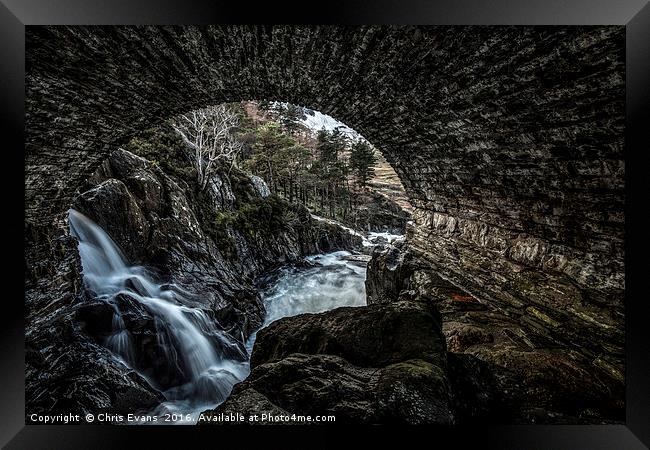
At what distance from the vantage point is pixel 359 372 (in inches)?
85.8

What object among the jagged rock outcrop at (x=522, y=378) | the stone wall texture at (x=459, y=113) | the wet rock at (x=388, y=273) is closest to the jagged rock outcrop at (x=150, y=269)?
the stone wall texture at (x=459, y=113)

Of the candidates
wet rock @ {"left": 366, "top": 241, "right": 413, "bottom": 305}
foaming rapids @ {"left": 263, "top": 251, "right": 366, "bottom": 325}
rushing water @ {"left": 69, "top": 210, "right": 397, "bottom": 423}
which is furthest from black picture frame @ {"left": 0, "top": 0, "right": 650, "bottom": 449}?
foaming rapids @ {"left": 263, "top": 251, "right": 366, "bottom": 325}

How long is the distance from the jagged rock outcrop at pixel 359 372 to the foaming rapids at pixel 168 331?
2.81 meters

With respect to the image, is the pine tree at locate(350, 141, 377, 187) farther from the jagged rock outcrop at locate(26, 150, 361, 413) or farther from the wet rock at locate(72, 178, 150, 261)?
the wet rock at locate(72, 178, 150, 261)

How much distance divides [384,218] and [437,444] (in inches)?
897

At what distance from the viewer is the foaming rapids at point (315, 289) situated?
30.7 feet

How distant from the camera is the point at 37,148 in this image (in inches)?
121

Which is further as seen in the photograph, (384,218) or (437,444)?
(384,218)

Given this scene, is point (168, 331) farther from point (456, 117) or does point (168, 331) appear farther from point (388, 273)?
point (456, 117)
